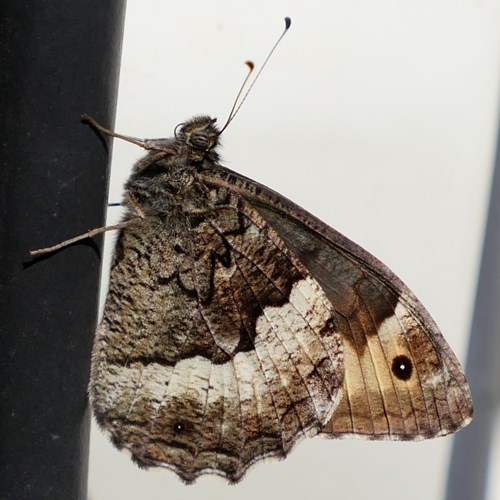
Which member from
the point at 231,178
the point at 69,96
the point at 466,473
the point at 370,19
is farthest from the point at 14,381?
the point at 466,473

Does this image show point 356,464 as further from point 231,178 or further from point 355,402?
point 231,178

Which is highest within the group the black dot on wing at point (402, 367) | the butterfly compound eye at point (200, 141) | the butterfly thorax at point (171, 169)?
the butterfly compound eye at point (200, 141)

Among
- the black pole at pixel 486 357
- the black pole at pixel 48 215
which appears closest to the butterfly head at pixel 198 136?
the black pole at pixel 48 215

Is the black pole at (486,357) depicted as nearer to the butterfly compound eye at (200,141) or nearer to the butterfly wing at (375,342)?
the butterfly wing at (375,342)

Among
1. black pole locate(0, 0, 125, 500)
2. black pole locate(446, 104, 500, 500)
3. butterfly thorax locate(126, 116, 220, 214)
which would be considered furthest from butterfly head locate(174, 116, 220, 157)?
black pole locate(446, 104, 500, 500)

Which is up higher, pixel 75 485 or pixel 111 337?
pixel 111 337

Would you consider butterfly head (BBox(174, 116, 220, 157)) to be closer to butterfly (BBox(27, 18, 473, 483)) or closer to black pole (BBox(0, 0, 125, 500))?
butterfly (BBox(27, 18, 473, 483))
